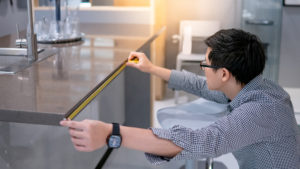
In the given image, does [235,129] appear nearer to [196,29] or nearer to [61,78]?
[61,78]

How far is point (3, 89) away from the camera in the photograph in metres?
1.30

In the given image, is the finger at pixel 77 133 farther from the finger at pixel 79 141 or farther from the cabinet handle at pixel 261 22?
the cabinet handle at pixel 261 22

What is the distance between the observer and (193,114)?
1.99 metres

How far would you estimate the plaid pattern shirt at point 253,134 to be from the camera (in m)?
1.15

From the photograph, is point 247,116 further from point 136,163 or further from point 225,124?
point 136,163

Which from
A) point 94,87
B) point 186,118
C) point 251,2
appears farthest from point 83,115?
point 251,2

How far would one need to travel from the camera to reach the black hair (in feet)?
4.58

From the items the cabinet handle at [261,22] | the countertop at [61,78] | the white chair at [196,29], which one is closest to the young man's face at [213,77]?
the countertop at [61,78]

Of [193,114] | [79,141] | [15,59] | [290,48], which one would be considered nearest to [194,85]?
[193,114]

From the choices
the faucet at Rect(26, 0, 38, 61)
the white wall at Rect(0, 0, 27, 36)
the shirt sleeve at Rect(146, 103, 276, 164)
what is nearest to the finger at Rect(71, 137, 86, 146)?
the shirt sleeve at Rect(146, 103, 276, 164)

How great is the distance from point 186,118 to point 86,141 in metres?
0.97

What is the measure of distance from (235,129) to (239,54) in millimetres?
316

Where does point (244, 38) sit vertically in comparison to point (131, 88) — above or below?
above

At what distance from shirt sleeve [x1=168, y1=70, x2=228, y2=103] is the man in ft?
1.33
